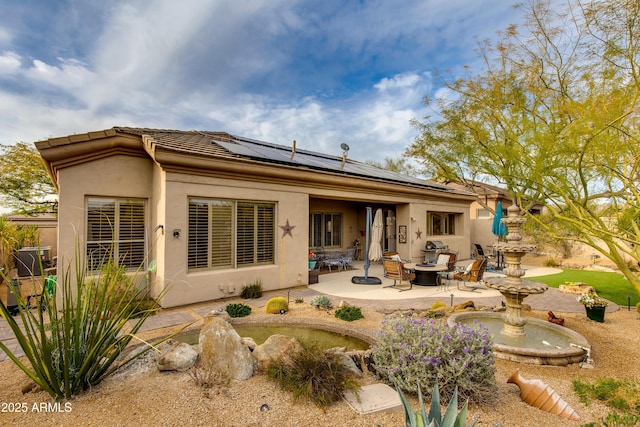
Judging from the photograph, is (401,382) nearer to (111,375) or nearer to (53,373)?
(111,375)

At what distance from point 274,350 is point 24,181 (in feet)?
103

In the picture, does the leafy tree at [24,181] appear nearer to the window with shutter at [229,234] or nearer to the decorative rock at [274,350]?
the window with shutter at [229,234]

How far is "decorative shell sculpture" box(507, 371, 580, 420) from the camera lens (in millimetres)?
3350

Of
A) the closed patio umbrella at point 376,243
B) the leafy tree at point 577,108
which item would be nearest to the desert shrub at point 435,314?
the leafy tree at point 577,108

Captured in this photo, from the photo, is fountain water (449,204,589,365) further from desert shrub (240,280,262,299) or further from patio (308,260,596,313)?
desert shrub (240,280,262,299)

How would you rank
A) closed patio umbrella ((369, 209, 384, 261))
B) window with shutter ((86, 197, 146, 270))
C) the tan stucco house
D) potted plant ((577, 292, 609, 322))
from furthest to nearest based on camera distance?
1. closed patio umbrella ((369, 209, 384, 261))
2. window with shutter ((86, 197, 146, 270))
3. the tan stucco house
4. potted plant ((577, 292, 609, 322))

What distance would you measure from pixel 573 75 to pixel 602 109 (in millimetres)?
1463

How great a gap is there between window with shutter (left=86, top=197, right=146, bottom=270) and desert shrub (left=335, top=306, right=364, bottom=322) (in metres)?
5.62

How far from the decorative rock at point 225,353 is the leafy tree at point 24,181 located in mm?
→ 26894

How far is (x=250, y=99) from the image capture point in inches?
658

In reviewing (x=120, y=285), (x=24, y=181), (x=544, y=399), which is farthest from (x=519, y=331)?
(x=24, y=181)

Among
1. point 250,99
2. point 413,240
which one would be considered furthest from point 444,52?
point 250,99

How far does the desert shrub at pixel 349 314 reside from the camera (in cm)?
687

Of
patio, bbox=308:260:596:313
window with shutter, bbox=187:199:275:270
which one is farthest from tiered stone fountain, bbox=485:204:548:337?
window with shutter, bbox=187:199:275:270
